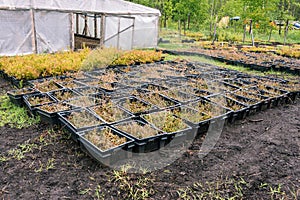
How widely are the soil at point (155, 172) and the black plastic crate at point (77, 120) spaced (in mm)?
166

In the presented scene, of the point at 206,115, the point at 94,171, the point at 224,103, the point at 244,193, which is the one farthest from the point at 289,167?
the point at 94,171

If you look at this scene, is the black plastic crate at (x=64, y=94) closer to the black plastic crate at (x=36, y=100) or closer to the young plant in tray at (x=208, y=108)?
the black plastic crate at (x=36, y=100)

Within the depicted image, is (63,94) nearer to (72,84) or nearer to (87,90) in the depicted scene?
(87,90)

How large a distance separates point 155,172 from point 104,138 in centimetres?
70

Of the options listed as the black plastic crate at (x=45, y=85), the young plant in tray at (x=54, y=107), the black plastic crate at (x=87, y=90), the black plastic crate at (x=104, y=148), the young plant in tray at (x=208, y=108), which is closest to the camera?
the black plastic crate at (x=104, y=148)

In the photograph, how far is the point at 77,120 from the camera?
3.38 metres

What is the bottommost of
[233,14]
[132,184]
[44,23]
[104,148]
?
[132,184]

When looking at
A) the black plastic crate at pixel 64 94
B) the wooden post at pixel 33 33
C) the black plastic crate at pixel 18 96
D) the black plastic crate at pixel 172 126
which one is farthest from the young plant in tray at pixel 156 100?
the wooden post at pixel 33 33

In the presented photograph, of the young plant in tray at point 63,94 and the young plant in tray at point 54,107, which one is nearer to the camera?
the young plant in tray at point 54,107

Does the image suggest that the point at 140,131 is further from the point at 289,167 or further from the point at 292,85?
the point at 292,85

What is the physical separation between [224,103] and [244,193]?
6.65 ft

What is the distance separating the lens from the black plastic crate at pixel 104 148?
8.59 ft

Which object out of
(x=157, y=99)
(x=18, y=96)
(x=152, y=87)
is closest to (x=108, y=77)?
(x=152, y=87)

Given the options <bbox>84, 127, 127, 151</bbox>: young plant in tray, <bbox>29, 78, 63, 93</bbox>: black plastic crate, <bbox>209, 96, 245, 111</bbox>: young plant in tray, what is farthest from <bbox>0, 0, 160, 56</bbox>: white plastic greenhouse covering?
<bbox>84, 127, 127, 151</bbox>: young plant in tray
